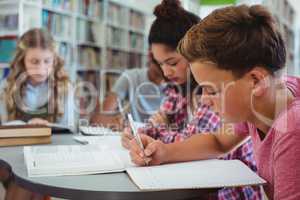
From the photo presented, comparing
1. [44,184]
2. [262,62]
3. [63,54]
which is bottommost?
[44,184]

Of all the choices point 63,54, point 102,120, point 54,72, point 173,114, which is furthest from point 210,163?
point 63,54

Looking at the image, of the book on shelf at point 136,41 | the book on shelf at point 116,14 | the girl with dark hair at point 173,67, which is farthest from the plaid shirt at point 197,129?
the book on shelf at point 136,41

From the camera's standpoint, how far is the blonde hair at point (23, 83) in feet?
6.00

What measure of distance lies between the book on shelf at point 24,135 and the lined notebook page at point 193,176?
0.45 m

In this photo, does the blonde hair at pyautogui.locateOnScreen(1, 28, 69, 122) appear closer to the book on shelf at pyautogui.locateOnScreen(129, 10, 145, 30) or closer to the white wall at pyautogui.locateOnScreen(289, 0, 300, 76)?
the white wall at pyautogui.locateOnScreen(289, 0, 300, 76)

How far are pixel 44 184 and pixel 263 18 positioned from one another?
54cm

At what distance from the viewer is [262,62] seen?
2.46 ft

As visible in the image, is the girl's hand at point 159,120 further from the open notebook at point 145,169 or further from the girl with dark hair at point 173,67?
the open notebook at point 145,169

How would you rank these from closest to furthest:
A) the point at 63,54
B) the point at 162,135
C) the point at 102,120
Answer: the point at 162,135
the point at 102,120
the point at 63,54

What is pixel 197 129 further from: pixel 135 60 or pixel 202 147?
pixel 135 60

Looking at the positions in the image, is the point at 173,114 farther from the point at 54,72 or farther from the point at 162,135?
the point at 54,72

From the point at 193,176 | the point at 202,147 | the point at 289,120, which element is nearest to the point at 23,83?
the point at 202,147

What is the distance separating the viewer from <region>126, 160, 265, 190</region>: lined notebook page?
659 mm

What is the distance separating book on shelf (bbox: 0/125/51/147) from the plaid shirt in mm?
359
